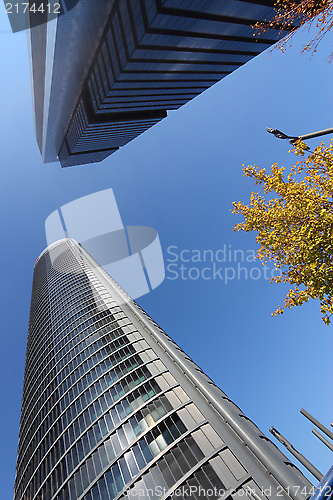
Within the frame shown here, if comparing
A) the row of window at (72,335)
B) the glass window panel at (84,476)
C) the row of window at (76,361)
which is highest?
the row of window at (72,335)

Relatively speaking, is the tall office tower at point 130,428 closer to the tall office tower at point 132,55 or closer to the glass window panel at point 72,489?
the glass window panel at point 72,489

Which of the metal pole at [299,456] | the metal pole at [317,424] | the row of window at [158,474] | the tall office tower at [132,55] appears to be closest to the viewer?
the metal pole at [317,424]

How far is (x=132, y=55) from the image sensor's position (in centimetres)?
2969

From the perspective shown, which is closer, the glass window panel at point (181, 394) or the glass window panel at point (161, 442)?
the glass window panel at point (161, 442)

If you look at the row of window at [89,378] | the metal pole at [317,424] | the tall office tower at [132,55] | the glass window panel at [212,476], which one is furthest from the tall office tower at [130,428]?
the tall office tower at [132,55]

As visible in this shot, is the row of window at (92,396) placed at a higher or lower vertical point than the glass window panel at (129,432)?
higher

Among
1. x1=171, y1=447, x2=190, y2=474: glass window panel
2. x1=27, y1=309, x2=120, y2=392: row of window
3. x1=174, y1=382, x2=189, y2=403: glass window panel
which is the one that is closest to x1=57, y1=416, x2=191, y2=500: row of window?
x1=171, y1=447, x2=190, y2=474: glass window panel

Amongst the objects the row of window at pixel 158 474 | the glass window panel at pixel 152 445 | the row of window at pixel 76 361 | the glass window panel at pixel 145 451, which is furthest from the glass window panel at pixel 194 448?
the row of window at pixel 76 361

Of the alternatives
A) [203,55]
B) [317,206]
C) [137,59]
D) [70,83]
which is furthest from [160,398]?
[70,83]

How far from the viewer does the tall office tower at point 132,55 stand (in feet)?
87.6

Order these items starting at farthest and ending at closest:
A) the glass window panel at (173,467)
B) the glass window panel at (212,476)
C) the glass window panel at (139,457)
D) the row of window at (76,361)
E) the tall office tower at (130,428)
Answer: the row of window at (76,361), the glass window panel at (139,457), the glass window panel at (173,467), the tall office tower at (130,428), the glass window panel at (212,476)

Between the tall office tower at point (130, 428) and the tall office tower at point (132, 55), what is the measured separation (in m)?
38.1

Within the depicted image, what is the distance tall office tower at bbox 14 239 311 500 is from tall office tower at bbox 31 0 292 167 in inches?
1500

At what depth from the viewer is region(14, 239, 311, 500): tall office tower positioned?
17.3 metres
